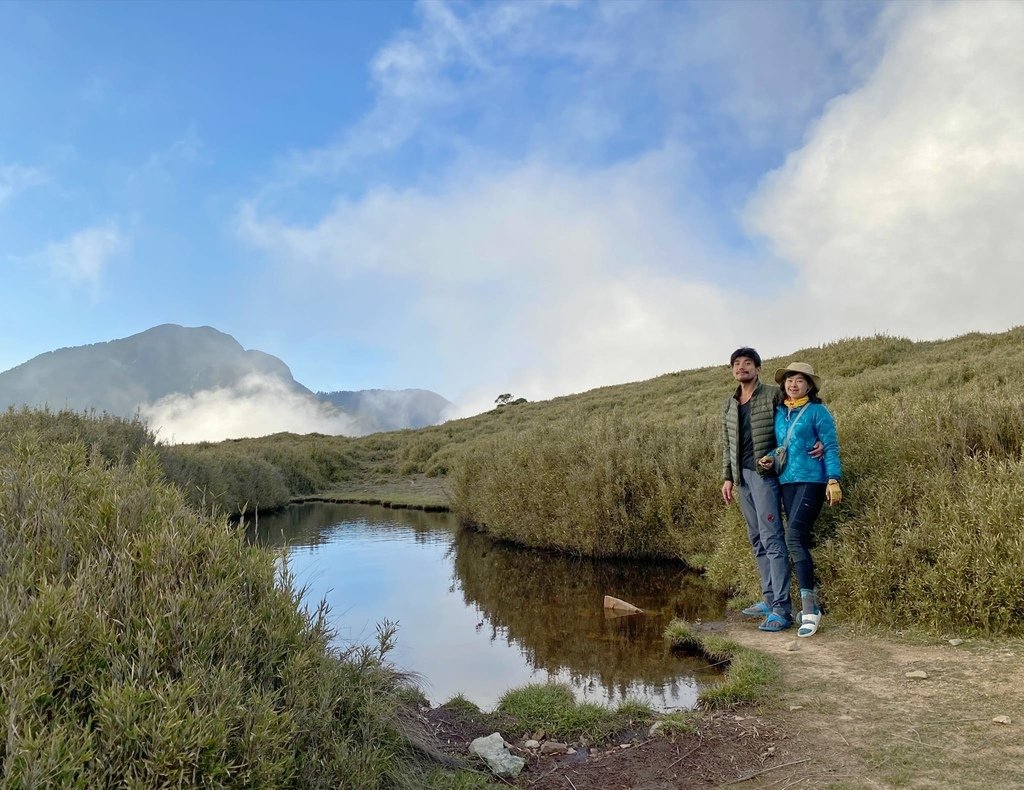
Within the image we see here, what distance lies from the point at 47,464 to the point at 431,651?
13.3 feet

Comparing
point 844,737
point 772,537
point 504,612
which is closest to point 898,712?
point 844,737

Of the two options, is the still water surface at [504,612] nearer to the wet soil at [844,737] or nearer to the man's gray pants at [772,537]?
the wet soil at [844,737]

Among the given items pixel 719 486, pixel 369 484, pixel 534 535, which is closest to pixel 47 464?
pixel 719 486

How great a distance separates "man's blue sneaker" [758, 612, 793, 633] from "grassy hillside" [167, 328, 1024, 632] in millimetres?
497

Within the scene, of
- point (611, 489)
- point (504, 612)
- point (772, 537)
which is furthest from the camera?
point (611, 489)

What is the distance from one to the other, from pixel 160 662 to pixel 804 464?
5634 millimetres

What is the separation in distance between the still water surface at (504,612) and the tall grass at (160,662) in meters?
0.60

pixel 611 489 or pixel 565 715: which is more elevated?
pixel 611 489

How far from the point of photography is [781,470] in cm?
645

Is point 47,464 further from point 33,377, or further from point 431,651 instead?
point 33,377

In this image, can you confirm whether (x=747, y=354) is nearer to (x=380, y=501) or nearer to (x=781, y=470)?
(x=781, y=470)

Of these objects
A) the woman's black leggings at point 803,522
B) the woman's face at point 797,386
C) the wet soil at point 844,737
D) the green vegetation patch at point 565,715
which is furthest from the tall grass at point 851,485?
the green vegetation patch at point 565,715

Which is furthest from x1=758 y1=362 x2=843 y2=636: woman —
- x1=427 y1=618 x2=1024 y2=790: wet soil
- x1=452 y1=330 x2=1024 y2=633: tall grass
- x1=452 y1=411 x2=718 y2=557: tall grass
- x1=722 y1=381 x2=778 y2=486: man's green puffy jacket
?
x1=452 y1=411 x2=718 y2=557: tall grass

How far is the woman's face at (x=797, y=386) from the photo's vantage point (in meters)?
6.31
